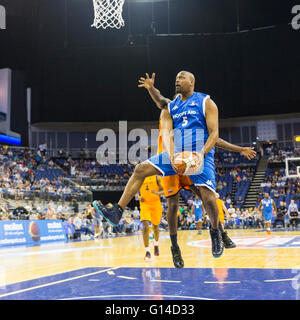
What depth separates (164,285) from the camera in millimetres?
4445

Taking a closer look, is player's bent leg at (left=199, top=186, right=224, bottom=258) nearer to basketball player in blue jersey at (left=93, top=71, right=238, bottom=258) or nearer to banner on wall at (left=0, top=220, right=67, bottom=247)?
basketball player in blue jersey at (left=93, top=71, right=238, bottom=258)

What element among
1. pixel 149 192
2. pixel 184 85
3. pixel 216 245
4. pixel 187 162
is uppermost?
pixel 184 85

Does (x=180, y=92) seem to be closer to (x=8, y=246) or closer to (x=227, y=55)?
(x=8, y=246)

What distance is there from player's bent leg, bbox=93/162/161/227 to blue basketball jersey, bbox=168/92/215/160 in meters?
0.41

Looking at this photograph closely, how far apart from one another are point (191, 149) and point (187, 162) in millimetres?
290

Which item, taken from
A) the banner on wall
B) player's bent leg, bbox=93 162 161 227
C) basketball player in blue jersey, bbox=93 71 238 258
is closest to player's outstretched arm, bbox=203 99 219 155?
basketball player in blue jersey, bbox=93 71 238 258

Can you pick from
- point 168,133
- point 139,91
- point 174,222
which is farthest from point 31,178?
point 168,133

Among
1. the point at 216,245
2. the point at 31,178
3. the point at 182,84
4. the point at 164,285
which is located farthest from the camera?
the point at 31,178

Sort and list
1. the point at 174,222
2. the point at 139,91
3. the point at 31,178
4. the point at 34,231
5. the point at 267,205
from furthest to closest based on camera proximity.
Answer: the point at 139,91 < the point at 31,178 < the point at 267,205 < the point at 34,231 < the point at 174,222

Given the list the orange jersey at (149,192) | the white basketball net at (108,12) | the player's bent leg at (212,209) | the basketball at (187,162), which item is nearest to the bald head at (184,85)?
the basketball at (187,162)

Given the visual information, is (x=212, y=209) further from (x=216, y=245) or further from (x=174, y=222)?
(x=174, y=222)

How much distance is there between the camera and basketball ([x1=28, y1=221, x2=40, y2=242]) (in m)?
13.0

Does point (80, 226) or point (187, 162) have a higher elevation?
point (187, 162)
